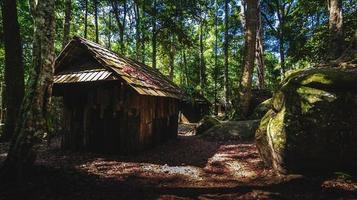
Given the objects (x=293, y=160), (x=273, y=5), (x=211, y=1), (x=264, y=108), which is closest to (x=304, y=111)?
(x=293, y=160)

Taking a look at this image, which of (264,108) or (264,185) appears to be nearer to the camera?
(264,185)

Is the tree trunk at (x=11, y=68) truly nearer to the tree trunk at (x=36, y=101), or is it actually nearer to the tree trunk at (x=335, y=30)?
the tree trunk at (x=36, y=101)

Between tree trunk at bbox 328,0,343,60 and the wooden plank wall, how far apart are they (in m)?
9.03

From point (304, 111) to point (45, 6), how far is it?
6.63 meters

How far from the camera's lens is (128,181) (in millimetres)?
7098

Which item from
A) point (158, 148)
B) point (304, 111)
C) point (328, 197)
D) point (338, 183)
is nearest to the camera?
point (328, 197)

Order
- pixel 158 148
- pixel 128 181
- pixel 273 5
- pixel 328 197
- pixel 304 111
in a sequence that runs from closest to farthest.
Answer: pixel 328 197 → pixel 304 111 → pixel 128 181 → pixel 158 148 → pixel 273 5

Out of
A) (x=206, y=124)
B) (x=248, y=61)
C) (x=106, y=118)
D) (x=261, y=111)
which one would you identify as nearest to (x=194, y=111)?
(x=206, y=124)

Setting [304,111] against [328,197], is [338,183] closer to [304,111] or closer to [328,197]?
[328,197]

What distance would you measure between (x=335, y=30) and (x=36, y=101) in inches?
535

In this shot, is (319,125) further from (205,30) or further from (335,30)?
(205,30)

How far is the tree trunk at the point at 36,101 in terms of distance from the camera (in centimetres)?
623

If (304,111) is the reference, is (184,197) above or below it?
below

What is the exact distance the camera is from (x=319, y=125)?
21.2 ft
